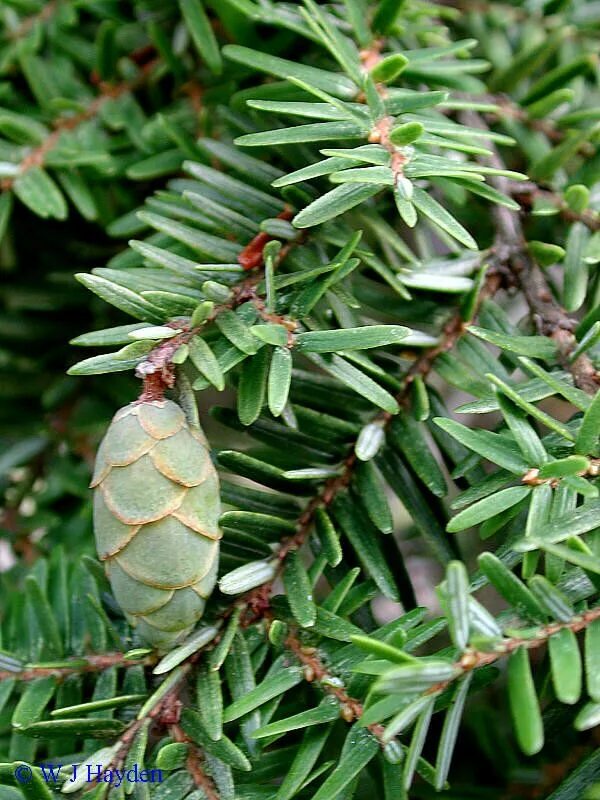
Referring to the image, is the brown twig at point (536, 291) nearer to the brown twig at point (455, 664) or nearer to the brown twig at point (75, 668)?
the brown twig at point (455, 664)

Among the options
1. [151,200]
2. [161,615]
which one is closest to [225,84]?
[151,200]

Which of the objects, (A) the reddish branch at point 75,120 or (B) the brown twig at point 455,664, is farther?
(A) the reddish branch at point 75,120

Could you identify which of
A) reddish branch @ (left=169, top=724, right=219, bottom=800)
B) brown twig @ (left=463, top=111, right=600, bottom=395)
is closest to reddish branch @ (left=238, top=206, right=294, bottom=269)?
brown twig @ (left=463, top=111, right=600, bottom=395)

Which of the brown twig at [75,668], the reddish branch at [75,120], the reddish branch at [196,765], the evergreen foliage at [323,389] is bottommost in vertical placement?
the reddish branch at [196,765]

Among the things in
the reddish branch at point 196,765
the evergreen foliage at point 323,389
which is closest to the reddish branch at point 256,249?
the evergreen foliage at point 323,389

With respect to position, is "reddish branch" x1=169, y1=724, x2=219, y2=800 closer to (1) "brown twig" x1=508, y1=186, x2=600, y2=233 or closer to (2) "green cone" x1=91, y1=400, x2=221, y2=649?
(2) "green cone" x1=91, y1=400, x2=221, y2=649

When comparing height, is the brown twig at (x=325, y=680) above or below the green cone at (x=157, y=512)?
below

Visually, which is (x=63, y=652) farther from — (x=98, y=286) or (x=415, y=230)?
(x=415, y=230)
